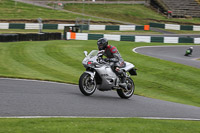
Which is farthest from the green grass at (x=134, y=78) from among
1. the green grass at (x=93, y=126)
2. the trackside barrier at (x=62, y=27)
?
the trackside barrier at (x=62, y=27)

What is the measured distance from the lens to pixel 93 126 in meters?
8.00

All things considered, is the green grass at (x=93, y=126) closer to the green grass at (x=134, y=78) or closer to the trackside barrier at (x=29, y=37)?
the green grass at (x=134, y=78)

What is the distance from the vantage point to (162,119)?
9820 millimetres

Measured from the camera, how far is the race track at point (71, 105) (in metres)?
9.38

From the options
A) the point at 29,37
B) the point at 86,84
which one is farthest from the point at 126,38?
the point at 86,84

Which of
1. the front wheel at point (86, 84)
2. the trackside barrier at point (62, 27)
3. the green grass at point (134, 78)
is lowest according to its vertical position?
the green grass at point (134, 78)

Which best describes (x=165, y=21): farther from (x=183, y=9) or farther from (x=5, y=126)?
(x=5, y=126)

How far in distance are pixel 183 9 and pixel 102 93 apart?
5461cm

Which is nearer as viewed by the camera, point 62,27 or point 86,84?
point 86,84

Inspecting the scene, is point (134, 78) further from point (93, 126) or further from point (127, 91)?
point (93, 126)

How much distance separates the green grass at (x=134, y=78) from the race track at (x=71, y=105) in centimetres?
261

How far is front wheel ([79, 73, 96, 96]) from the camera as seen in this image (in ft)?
38.3

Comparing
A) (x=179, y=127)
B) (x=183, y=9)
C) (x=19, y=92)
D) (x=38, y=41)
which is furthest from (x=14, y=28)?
(x=179, y=127)

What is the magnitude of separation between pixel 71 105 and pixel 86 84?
1.71m
